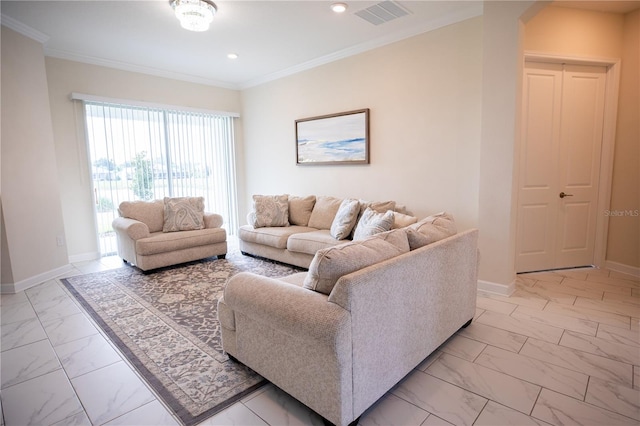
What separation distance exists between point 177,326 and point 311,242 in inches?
67.0

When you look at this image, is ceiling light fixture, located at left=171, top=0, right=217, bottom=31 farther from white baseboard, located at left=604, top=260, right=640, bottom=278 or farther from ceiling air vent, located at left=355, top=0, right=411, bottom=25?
white baseboard, located at left=604, top=260, right=640, bottom=278

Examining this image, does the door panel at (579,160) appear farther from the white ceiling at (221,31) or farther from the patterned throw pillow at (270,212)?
the patterned throw pillow at (270,212)

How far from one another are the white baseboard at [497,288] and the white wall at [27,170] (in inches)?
191

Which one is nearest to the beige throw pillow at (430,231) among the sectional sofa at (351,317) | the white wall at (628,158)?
the sectional sofa at (351,317)

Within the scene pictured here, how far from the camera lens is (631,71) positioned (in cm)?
376

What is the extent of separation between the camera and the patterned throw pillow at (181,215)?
455 cm

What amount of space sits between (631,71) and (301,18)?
3.67 m

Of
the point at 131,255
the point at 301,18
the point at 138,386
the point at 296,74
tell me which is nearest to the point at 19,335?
the point at 138,386

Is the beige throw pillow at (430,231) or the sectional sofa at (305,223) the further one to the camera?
the sectional sofa at (305,223)

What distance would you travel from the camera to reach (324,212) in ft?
15.1

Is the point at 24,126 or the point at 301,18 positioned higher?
the point at 301,18

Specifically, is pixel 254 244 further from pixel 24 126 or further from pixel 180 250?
pixel 24 126

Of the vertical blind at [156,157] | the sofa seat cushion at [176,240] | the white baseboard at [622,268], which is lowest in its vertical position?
the white baseboard at [622,268]

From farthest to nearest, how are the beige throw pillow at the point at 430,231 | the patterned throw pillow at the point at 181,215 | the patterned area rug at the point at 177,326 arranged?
the patterned throw pillow at the point at 181,215
the beige throw pillow at the point at 430,231
the patterned area rug at the point at 177,326
